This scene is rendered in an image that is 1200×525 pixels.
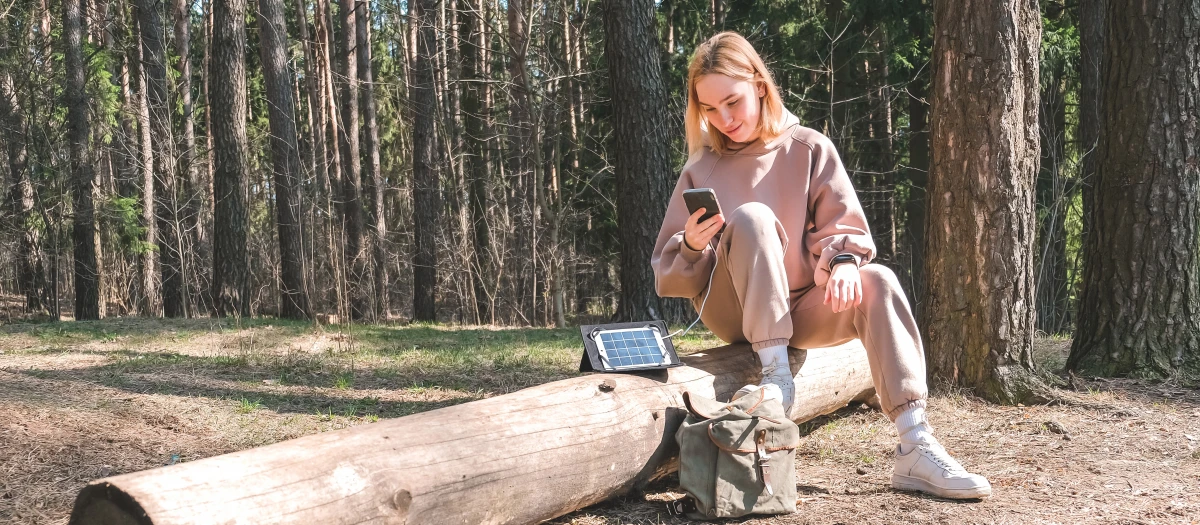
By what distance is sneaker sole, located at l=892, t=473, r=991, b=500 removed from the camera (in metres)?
3.29

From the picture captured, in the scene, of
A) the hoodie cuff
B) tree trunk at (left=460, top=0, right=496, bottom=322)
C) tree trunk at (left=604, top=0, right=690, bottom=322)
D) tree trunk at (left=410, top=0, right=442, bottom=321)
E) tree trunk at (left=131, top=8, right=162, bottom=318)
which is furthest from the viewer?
tree trunk at (left=460, top=0, right=496, bottom=322)

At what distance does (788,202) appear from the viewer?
379 cm

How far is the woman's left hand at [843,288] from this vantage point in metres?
3.36

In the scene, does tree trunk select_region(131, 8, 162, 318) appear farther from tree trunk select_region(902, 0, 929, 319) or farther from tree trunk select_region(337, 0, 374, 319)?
tree trunk select_region(902, 0, 929, 319)

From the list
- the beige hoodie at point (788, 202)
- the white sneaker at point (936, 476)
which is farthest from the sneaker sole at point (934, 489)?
the beige hoodie at point (788, 202)

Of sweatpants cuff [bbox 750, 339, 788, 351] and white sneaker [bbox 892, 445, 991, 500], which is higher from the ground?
sweatpants cuff [bbox 750, 339, 788, 351]

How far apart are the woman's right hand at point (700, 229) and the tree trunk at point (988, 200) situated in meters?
2.02

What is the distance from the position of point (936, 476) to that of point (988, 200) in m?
2.16

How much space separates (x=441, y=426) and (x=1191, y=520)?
2.59m

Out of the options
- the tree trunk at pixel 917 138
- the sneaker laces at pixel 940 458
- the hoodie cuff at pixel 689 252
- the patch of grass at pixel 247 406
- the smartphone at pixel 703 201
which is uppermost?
the tree trunk at pixel 917 138

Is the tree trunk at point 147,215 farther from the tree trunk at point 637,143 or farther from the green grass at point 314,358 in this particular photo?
the tree trunk at point 637,143

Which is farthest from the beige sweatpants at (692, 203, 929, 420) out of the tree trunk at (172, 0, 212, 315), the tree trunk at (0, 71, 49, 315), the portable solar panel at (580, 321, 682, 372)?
the tree trunk at (172, 0, 212, 315)

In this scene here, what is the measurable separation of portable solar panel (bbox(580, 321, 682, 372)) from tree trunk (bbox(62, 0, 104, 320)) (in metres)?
12.2

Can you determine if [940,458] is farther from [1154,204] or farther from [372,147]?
[372,147]
